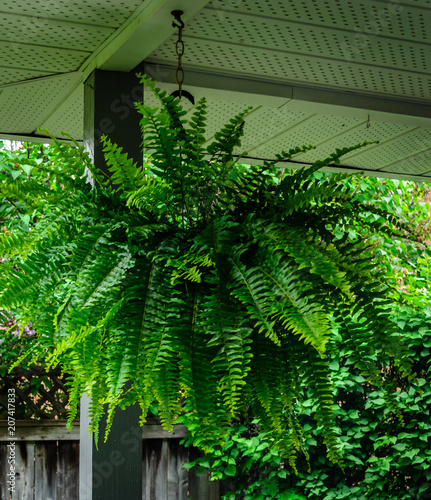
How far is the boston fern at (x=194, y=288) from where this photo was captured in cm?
90

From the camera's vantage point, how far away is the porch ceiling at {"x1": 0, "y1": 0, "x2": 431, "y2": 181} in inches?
60.2

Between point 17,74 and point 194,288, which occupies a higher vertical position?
point 17,74

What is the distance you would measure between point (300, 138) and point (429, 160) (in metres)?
0.69

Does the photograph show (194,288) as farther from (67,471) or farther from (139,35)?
(67,471)

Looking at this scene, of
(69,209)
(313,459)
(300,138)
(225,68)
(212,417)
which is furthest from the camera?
(313,459)

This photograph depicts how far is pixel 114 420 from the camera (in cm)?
165

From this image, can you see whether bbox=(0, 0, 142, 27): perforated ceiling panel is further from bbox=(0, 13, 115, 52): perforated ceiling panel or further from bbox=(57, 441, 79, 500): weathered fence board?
bbox=(57, 441, 79, 500): weathered fence board

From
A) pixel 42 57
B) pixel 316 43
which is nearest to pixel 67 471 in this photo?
pixel 42 57

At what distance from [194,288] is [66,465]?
2820 mm

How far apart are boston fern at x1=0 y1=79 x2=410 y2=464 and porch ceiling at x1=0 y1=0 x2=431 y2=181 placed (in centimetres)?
56

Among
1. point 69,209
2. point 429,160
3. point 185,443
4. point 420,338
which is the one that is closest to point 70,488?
point 185,443

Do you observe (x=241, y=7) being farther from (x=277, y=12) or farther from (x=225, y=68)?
(x=225, y=68)

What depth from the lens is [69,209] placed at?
1.07m

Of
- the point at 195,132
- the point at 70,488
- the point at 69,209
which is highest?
the point at 195,132
